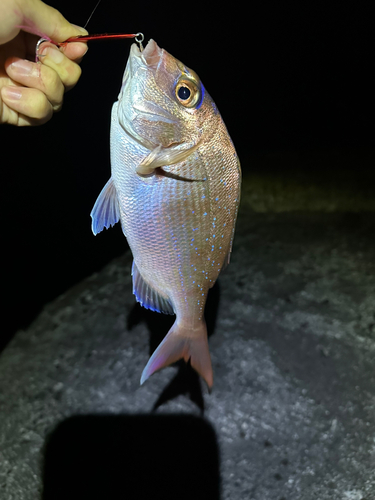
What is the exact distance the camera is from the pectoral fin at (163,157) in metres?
0.83

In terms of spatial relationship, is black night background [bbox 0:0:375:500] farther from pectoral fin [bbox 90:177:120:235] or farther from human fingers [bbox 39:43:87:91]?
pectoral fin [bbox 90:177:120:235]

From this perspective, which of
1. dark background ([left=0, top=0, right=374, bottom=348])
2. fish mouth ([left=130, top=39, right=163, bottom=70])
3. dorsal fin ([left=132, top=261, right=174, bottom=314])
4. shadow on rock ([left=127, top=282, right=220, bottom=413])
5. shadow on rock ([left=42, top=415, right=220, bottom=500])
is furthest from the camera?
dark background ([left=0, top=0, right=374, bottom=348])

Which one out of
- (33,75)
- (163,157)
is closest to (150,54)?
(163,157)

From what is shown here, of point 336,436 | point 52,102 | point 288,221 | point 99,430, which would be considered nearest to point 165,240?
point 52,102

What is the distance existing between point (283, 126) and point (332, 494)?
2618 millimetres

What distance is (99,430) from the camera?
1.65 meters

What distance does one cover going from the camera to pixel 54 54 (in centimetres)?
93

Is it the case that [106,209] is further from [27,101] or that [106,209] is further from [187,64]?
[187,64]

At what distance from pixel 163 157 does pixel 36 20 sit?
19.8 inches

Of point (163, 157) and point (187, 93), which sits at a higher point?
point (187, 93)

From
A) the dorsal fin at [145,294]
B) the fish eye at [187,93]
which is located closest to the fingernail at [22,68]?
the fish eye at [187,93]

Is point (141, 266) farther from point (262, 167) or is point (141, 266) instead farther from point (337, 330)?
point (262, 167)

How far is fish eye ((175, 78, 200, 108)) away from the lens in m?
0.86

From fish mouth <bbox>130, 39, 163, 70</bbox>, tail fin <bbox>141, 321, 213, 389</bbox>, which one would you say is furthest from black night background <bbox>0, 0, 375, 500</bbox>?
fish mouth <bbox>130, 39, 163, 70</bbox>
